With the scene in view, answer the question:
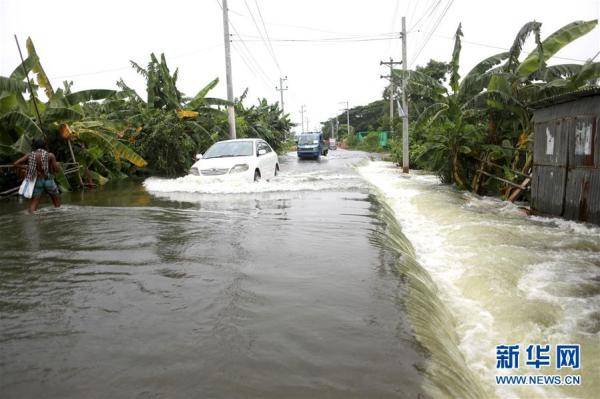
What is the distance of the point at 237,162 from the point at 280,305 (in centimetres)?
899

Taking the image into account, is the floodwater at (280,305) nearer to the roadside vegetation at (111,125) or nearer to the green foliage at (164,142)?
the roadside vegetation at (111,125)

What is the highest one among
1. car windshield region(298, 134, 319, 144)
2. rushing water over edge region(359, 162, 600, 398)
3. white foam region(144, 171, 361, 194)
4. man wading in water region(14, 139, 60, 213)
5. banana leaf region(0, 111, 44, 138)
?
banana leaf region(0, 111, 44, 138)

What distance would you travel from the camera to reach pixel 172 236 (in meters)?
6.60

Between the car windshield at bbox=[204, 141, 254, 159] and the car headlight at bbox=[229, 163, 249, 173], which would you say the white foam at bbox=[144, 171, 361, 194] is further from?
the car windshield at bbox=[204, 141, 254, 159]

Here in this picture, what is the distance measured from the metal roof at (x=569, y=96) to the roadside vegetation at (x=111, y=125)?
11.9 metres

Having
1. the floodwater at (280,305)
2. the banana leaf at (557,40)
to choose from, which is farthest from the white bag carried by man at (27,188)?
the banana leaf at (557,40)

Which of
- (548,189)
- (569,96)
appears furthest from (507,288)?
(548,189)

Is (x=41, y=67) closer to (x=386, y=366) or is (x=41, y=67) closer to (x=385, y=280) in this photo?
(x=385, y=280)

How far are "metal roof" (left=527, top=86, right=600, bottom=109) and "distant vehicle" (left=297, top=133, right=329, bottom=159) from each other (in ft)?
69.4

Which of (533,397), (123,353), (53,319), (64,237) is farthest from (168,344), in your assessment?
(64,237)

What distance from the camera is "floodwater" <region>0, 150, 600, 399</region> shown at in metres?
2.74

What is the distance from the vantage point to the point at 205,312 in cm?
369

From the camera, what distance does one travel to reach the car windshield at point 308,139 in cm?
3159

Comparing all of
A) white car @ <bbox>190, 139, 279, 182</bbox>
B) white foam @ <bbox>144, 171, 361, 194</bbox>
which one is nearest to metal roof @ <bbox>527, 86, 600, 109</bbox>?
white foam @ <bbox>144, 171, 361, 194</bbox>
